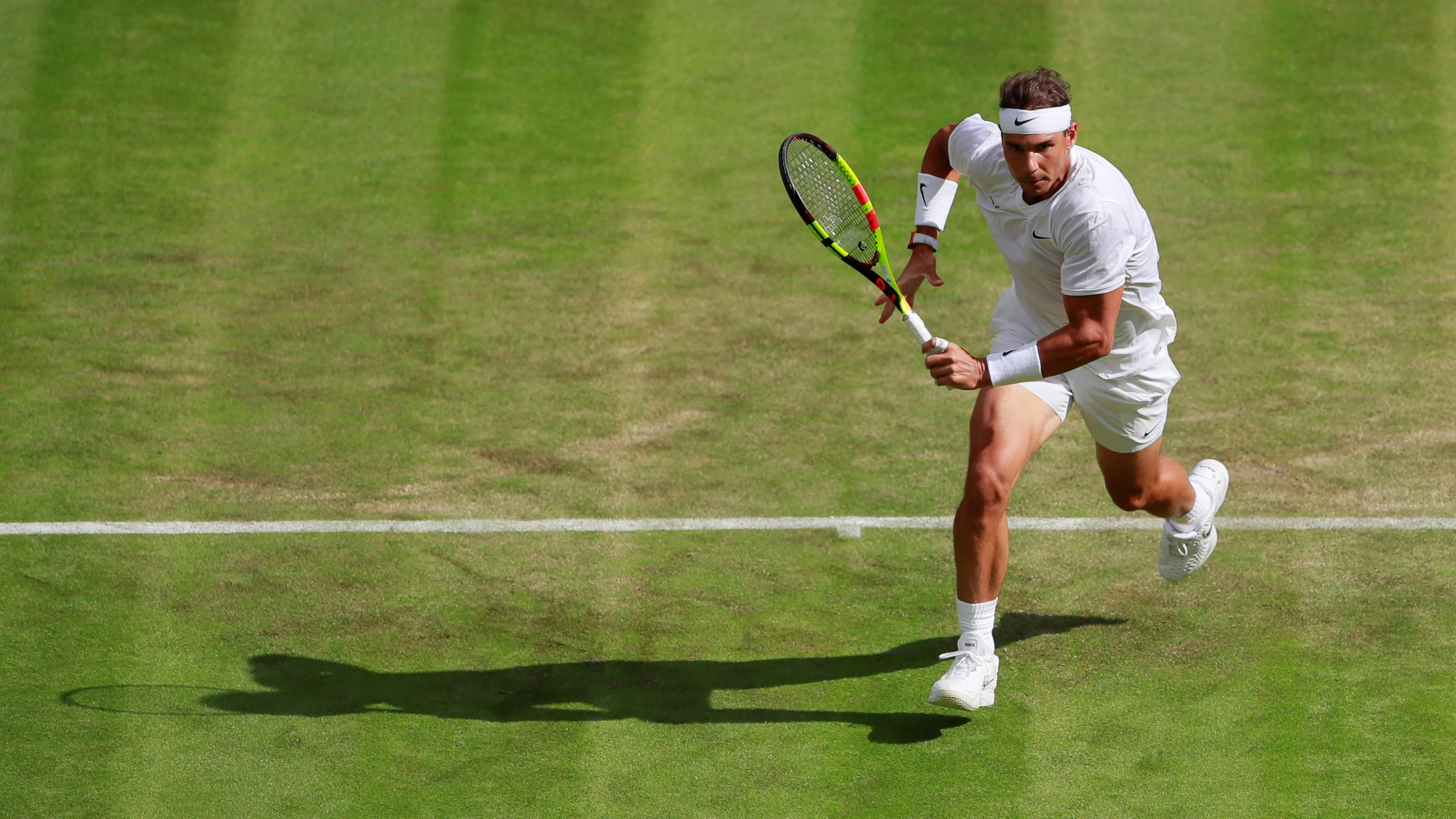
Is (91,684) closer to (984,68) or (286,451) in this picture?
(286,451)

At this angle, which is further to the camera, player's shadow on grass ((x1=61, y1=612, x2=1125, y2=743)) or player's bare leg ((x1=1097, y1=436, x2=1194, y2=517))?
player's bare leg ((x1=1097, y1=436, x2=1194, y2=517))

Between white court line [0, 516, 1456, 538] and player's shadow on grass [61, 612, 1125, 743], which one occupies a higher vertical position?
white court line [0, 516, 1456, 538]

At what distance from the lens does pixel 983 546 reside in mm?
5094

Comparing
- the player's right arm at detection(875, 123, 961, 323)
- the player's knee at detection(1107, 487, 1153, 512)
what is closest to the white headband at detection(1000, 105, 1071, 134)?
the player's right arm at detection(875, 123, 961, 323)

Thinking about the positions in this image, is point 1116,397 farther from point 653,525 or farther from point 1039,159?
point 653,525

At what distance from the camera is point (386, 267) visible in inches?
357

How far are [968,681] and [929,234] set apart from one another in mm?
1801

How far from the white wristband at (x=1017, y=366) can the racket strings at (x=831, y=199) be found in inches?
35.1

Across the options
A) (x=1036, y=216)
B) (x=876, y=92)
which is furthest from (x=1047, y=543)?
(x=876, y=92)

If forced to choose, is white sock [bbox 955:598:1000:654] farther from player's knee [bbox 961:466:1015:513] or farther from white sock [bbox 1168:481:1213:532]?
white sock [bbox 1168:481:1213:532]

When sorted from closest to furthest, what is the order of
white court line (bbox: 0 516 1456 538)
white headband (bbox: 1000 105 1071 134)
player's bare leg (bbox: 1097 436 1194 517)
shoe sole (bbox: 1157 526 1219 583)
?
1. white headband (bbox: 1000 105 1071 134)
2. player's bare leg (bbox: 1097 436 1194 517)
3. shoe sole (bbox: 1157 526 1219 583)
4. white court line (bbox: 0 516 1456 538)

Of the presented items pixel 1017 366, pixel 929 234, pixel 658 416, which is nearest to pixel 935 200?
pixel 929 234

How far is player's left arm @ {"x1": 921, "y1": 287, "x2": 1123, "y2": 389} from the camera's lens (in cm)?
496

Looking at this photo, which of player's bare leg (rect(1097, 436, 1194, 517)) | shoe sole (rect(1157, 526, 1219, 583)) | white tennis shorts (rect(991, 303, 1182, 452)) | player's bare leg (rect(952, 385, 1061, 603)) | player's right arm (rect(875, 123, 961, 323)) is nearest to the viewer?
player's bare leg (rect(952, 385, 1061, 603))
